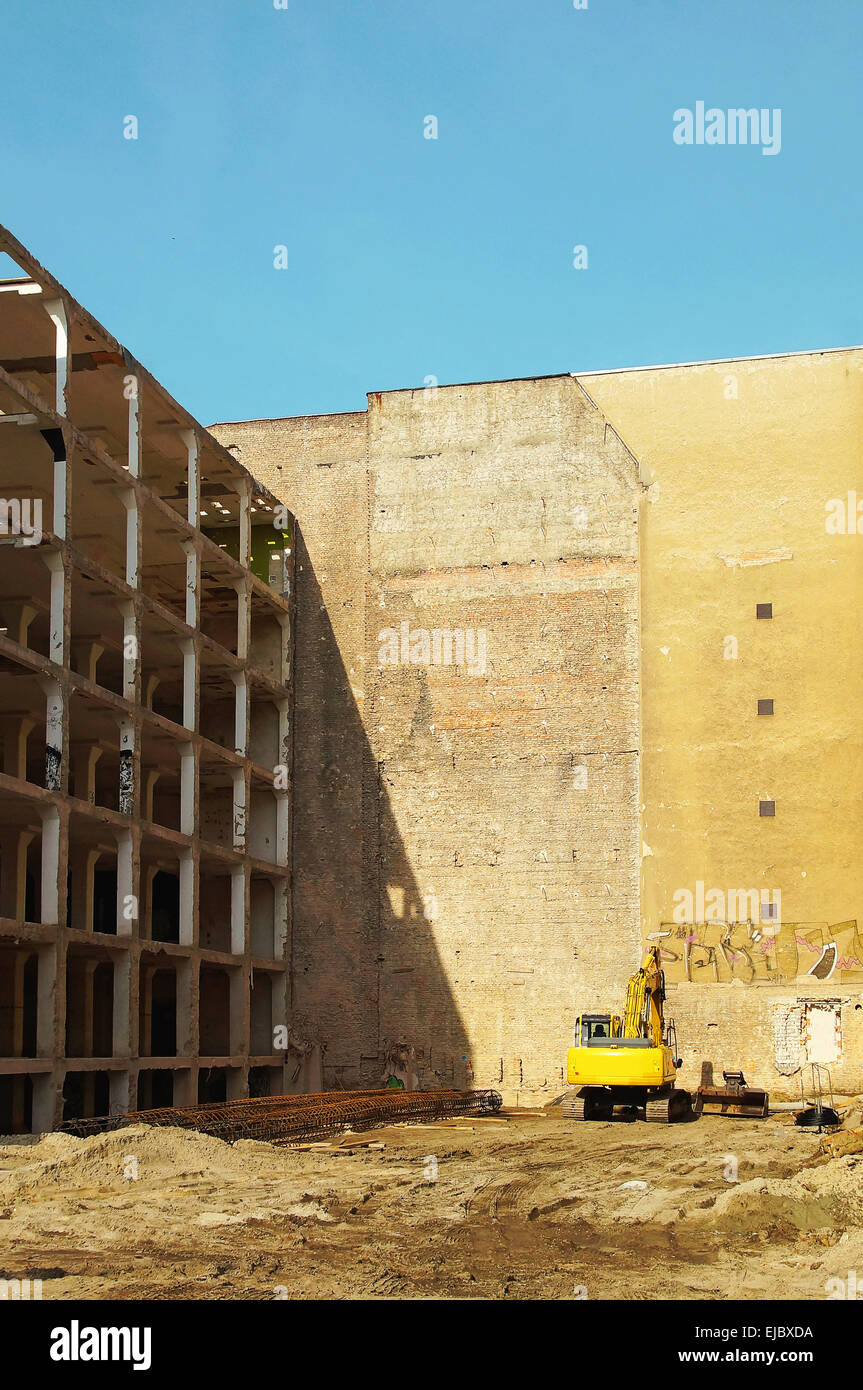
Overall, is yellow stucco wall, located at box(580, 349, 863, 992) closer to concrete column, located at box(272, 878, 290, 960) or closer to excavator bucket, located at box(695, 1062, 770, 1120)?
excavator bucket, located at box(695, 1062, 770, 1120)

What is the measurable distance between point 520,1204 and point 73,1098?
14212 millimetres

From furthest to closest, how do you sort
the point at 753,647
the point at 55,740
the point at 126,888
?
the point at 753,647, the point at 126,888, the point at 55,740

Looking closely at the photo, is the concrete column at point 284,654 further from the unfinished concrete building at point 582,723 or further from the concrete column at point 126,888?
the concrete column at point 126,888

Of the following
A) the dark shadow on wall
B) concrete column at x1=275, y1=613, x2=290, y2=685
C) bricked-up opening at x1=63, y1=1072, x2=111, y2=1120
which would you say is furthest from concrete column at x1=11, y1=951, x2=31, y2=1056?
concrete column at x1=275, y1=613, x2=290, y2=685

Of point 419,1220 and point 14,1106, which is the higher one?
point 419,1220

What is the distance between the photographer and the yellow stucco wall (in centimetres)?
2638

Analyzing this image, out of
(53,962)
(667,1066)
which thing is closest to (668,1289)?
(53,962)

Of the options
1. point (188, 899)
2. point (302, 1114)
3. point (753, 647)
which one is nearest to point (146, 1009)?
point (188, 899)

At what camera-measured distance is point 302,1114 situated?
20891 millimetres

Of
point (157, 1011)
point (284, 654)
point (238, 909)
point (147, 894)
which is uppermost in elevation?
point (284, 654)

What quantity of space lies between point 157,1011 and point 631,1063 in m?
11.7

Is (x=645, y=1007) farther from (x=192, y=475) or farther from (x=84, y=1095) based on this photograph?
(x=192, y=475)

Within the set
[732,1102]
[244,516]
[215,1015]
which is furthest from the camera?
[215,1015]

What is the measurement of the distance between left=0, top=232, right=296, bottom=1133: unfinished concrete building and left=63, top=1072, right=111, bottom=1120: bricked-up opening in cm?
6
